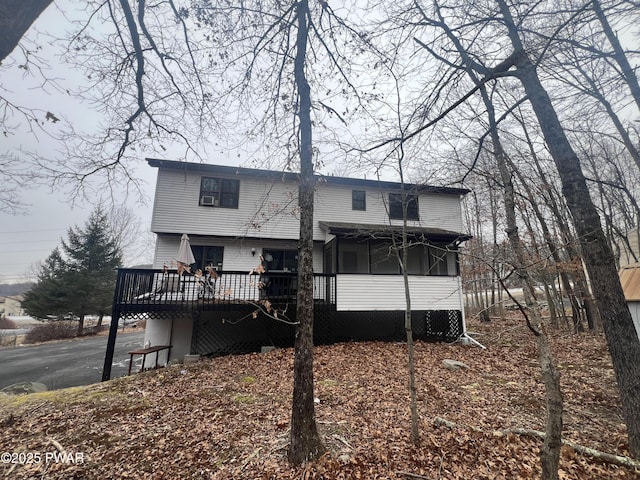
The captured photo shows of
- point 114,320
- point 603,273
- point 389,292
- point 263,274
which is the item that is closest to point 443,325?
point 389,292

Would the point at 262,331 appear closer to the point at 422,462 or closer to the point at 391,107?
the point at 422,462

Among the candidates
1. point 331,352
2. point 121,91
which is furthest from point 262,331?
point 121,91

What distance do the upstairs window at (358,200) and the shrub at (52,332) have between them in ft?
74.9

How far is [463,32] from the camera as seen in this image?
5012mm

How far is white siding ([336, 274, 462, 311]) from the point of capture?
10070 millimetres

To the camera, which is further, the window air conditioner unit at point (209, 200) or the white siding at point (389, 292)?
the window air conditioner unit at point (209, 200)

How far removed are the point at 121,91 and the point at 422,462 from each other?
7138mm

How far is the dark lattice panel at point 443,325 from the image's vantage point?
10.7m

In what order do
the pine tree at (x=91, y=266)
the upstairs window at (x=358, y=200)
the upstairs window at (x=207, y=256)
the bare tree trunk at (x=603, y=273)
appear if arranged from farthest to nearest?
the pine tree at (x=91, y=266) < the upstairs window at (x=358, y=200) < the upstairs window at (x=207, y=256) < the bare tree trunk at (x=603, y=273)

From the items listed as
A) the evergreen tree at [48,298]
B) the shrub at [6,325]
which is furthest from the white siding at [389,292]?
the shrub at [6,325]

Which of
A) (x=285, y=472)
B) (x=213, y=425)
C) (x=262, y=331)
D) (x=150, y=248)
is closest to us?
(x=285, y=472)

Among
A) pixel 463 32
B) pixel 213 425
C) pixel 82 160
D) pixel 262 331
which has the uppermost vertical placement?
pixel 463 32

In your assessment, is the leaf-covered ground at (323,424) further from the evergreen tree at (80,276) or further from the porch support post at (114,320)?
the evergreen tree at (80,276)

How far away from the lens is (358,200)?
42.3ft
